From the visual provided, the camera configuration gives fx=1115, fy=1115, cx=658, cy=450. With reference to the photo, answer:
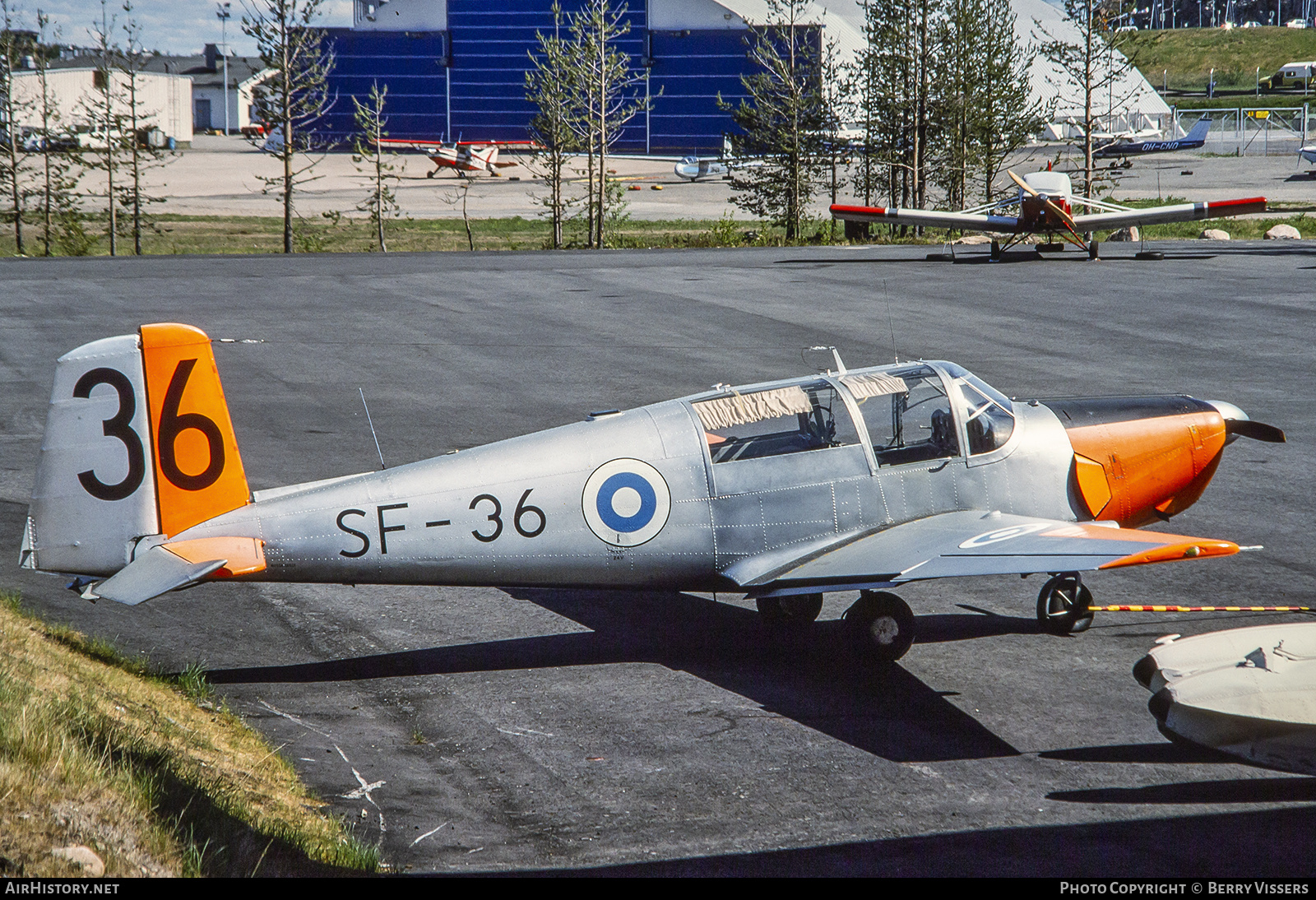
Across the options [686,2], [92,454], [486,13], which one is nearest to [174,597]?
[92,454]

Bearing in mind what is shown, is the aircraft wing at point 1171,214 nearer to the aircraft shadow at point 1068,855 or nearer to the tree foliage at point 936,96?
the tree foliage at point 936,96

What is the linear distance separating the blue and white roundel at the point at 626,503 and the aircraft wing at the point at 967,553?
0.77 meters

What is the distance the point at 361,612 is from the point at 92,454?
3070 mm

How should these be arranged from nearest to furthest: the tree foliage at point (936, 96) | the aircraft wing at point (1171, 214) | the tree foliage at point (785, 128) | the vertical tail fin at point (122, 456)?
the vertical tail fin at point (122, 456), the aircraft wing at point (1171, 214), the tree foliage at point (785, 128), the tree foliage at point (936, 96)

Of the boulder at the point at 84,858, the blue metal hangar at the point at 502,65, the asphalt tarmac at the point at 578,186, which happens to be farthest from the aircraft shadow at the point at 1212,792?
the blue metal hangar at the point at 502,65

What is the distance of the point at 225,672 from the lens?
28.9ft

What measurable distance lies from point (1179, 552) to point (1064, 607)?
2.31 meters

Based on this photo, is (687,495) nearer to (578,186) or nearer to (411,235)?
(411,235)

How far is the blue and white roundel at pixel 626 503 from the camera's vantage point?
8570mm

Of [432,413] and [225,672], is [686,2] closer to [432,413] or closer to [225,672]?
[432,413]

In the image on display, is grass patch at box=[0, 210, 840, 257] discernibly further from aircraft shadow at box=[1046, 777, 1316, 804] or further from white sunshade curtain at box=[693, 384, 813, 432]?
aircraft shadow at box=[1046, 777, 1316, 804]

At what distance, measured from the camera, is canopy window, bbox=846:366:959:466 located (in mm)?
9086

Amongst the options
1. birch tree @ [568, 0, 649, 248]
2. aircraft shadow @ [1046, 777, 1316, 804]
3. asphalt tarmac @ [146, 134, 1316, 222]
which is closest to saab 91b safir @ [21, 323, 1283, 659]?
aircraft shadow @ [1046, 777, 1316, 804]

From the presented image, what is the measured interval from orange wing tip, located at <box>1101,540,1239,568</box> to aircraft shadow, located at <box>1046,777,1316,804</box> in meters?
1.37
